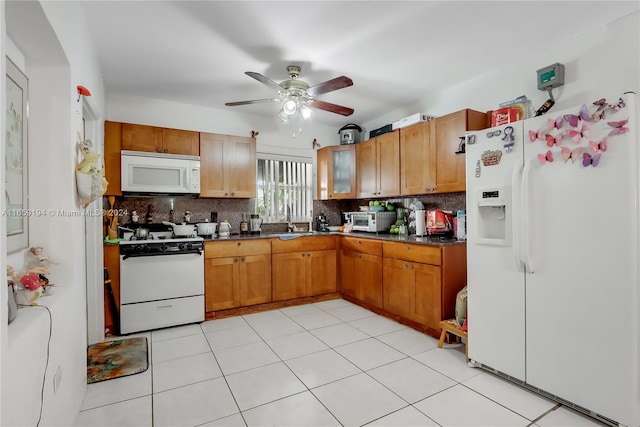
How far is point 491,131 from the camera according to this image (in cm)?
224

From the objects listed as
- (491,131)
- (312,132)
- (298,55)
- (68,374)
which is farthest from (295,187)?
(68,374)

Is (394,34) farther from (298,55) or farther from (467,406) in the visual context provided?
(467,406)

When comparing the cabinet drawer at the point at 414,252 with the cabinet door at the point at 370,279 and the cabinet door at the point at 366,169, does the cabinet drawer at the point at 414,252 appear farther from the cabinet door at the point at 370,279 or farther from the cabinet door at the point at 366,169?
the cabinet door at the point at 366,169

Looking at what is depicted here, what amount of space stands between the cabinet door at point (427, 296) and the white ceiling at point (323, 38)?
6.40 feet

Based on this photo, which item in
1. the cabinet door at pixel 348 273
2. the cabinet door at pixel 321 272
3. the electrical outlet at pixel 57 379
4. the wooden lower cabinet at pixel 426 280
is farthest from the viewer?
the cabinet door at pixel 321 272

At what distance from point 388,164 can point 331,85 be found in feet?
5.29

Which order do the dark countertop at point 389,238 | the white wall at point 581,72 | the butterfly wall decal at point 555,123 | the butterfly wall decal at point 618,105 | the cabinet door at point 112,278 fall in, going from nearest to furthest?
1. the butterfly wall decal at point 618,105
2. the butterfly wall decal at point 555,123
3. the white wall at point 581,72
4. the dark countertop at point 389,238
5. the cabinet door at point 112,278

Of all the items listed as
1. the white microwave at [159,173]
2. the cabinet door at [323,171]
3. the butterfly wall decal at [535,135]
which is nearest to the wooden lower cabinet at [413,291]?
the butterfly wall decal at [535,135]

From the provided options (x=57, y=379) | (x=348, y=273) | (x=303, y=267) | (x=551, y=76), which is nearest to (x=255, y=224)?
(x=303, y=267)

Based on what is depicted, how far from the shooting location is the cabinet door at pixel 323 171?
15.5 ft

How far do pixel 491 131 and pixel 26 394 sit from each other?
9.13ft

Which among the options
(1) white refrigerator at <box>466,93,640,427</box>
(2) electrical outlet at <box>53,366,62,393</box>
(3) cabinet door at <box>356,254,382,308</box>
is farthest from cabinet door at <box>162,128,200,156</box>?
(1) white refrigerator at <box>466,93,640,427</box>

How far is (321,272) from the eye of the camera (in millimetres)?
4184

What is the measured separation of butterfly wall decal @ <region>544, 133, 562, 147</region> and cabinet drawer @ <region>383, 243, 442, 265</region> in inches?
48.6
